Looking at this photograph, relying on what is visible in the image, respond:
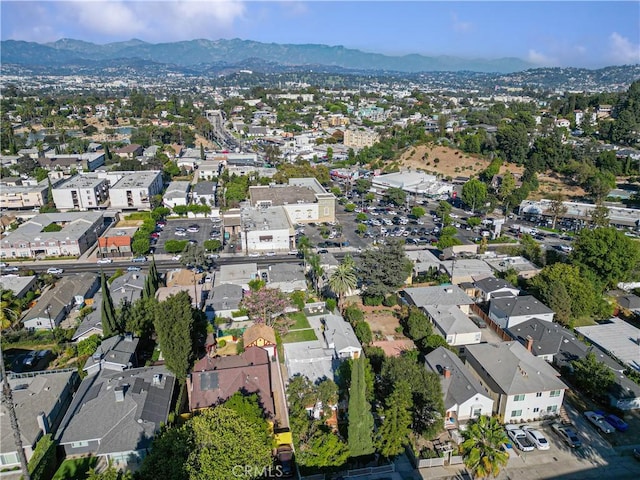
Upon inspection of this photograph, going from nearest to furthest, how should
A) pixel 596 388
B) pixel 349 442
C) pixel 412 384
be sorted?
pixel 349 442
pixel 412 384
pixel 596 388

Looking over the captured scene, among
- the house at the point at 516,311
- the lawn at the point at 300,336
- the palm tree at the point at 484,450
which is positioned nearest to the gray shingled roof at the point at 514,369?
the house at the point at 516,311

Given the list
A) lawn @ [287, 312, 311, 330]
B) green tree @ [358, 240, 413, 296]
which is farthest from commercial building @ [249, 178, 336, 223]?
lawn @ [287, 312, 311, 330]

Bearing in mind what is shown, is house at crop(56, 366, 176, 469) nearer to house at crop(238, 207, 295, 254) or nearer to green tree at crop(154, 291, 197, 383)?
green tree at crop(154, 291, 197, 383)

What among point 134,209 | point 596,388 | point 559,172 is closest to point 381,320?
point 596,388

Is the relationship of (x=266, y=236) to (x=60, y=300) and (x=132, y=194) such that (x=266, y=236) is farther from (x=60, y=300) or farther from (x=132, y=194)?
(x=132, y=194)

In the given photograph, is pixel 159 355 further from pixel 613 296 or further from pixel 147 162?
pixel 147 162

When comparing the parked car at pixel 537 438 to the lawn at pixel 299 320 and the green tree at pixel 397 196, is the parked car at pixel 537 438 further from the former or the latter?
the green tree at pixel 397 196
